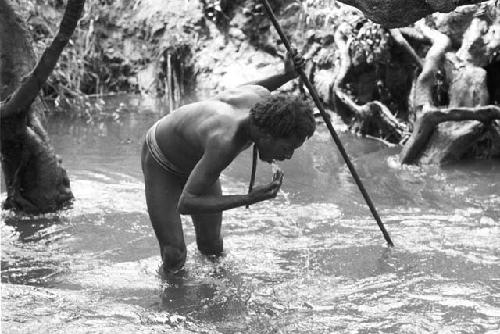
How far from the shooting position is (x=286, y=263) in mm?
4672

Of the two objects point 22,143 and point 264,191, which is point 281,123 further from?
point 22,143

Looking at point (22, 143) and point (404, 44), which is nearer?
point (22, 143)

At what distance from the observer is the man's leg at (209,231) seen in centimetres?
423

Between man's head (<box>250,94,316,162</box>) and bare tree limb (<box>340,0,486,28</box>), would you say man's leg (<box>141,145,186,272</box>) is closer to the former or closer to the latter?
man's head (<box>250,94,316,162</box>)

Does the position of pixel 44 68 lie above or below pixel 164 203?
above

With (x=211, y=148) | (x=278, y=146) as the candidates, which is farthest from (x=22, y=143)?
(x=278, y=146)

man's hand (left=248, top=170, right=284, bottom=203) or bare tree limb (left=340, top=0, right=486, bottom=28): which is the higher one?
bare tree limb (left=340, top=0, right=486, bottom=28)

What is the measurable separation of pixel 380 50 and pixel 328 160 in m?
1.83

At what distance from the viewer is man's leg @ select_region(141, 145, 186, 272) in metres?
4.05

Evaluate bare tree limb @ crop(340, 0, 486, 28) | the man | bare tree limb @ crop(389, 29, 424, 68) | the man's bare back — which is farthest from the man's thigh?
bare tree limb @ crop(389, 29, 424, 68)

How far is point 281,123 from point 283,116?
0.03m

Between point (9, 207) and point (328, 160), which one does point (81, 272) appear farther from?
point (328, 160)

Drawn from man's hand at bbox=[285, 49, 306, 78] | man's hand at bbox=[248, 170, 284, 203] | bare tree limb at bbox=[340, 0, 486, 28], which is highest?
bare tree limb at bbox=[340, 0, 486, 28]

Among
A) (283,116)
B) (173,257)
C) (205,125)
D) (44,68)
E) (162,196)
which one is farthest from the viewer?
(44,68)
